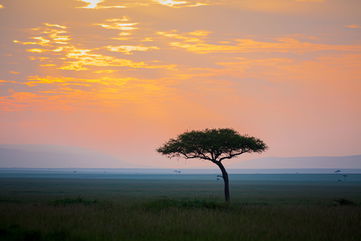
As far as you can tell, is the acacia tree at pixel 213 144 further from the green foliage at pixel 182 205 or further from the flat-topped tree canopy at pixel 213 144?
the green foliage at pixel 182 205

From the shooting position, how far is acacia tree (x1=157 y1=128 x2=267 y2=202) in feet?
157

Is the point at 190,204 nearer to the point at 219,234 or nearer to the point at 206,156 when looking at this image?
the point at 219,234

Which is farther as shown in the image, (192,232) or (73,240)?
(192,232)

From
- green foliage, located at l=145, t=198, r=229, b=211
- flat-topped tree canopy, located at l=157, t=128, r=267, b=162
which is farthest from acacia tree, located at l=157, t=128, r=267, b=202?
green foliage, located at l=145, t=198, r=229, b=211

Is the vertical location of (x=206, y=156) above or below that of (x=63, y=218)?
above

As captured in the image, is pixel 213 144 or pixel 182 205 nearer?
pixel 182 205

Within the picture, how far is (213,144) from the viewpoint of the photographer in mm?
47656

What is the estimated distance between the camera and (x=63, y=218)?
26.7 meters

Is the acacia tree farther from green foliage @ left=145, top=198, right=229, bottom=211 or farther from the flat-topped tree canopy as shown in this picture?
green foliage @ left=145, top=198, right=229, bottom=211

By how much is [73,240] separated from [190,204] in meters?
14.8

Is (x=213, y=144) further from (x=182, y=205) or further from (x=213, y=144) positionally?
(x=182, y=205)

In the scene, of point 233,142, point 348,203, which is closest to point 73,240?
point 233,142

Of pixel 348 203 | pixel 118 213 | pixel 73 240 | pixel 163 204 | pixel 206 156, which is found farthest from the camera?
pixel 206 156

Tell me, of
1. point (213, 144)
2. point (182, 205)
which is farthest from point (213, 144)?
point (182, 205)
